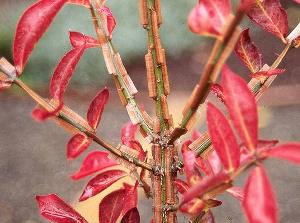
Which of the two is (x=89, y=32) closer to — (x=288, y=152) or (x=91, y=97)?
(x=91, y=97)

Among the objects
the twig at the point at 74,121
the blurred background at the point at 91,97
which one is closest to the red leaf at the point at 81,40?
the twig at the point at 74,121

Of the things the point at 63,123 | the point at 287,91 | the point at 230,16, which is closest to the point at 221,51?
the point at 230,16

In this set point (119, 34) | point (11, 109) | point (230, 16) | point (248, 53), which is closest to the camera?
point (230, 16)

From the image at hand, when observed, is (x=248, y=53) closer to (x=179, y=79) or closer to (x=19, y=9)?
(x=179, y=79)

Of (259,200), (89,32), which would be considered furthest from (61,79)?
(89,32)

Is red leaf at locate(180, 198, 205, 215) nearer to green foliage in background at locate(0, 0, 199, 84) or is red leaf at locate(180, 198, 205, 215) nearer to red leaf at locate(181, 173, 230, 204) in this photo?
red leaf at locate(181, 173, 230, 204)

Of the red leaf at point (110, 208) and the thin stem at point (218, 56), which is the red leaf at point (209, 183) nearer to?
the thin stem at point (218, 56)
